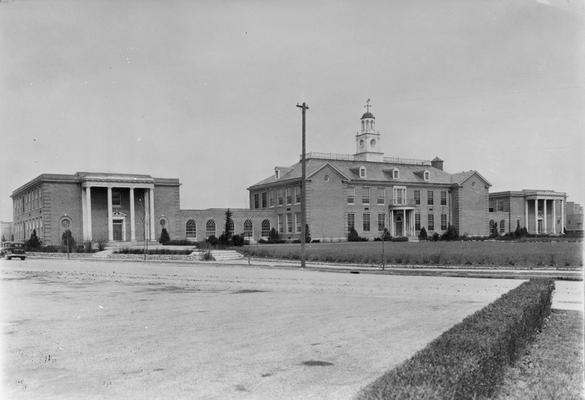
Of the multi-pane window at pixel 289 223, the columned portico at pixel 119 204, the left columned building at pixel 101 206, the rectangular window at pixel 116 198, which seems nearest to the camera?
the left columned building at pixel 101 206

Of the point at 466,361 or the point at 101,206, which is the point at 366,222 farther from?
the point at 466,361

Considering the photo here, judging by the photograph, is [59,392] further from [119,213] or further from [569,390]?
[119,213]

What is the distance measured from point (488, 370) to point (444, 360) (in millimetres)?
483

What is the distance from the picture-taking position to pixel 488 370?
6.23 metres

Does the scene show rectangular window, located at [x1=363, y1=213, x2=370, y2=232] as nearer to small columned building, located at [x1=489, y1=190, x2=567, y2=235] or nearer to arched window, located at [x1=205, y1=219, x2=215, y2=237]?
arched window, located at [x1=205, y1=219, x2=215, y2=237]

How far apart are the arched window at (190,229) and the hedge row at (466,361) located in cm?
6171

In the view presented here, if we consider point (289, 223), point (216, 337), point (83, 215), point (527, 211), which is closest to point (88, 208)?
point (83, 215)

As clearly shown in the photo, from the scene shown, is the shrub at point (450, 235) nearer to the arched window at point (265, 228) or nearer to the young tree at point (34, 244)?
the arched window at point (265, 228)

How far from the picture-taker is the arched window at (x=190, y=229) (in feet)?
229

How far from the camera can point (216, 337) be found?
9945 mm

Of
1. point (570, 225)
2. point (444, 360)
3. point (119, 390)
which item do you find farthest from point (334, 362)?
point (570, 225)

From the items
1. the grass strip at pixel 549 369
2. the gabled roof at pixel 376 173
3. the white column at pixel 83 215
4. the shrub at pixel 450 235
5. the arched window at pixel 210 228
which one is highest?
the gabled roof at pixel 376 173

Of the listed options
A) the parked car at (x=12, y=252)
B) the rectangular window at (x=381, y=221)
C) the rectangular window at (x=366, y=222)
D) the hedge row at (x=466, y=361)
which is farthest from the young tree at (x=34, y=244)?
the hedge row at (x=466, y=361)

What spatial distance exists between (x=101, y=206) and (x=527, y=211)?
64.9 m
